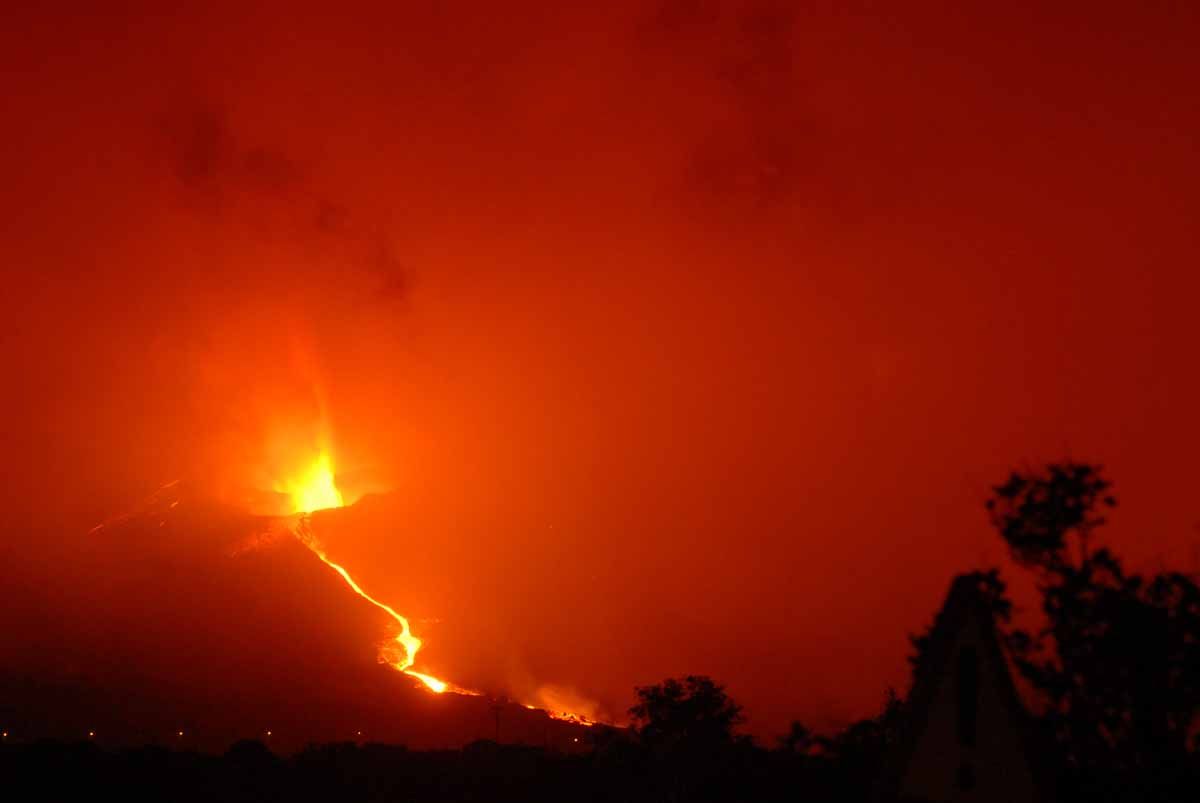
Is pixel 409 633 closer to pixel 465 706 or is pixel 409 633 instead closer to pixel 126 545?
pixel 465 706

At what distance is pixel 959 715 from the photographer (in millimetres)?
10789

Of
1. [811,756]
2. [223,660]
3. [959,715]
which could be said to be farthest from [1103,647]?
[223,660]

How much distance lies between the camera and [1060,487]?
1571 centimetres

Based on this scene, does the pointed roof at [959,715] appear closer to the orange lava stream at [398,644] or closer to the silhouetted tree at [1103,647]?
the silhouetted tree at [1103,647]

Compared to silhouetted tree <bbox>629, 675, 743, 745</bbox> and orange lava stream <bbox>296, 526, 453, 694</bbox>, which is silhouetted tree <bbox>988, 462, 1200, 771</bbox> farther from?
orange lava stream <bbox>296, 526, 453, 694</bbox>

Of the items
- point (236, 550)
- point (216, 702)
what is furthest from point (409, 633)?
point (216, 702)

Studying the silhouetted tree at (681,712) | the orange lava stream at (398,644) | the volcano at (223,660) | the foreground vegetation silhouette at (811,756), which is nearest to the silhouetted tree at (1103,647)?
the foreground vegetation silhouette at (811,756)

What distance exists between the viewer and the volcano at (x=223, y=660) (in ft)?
277

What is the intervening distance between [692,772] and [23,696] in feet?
270

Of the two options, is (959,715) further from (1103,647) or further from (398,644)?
(398,644)

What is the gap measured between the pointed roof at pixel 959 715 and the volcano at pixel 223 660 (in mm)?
70204

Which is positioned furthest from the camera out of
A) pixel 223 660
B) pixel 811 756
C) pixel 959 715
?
pixel 223 660

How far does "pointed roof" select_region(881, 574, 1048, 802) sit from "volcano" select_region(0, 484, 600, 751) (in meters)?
70.2

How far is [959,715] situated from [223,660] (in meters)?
101
